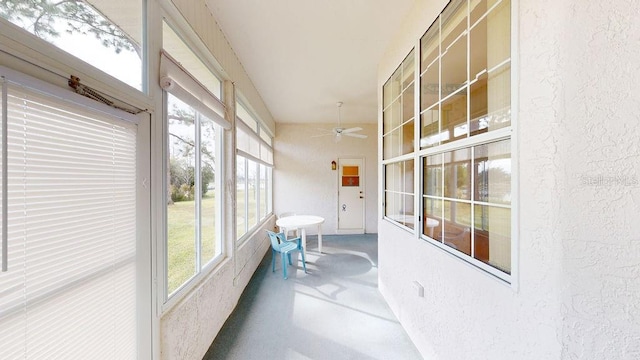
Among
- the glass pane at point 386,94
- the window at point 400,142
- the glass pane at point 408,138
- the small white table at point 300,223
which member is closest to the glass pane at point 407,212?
the window at point 400,142

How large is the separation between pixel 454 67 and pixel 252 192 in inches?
136

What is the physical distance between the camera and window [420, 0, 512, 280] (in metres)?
1.14

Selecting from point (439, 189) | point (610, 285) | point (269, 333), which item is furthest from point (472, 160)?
point (269, 333)

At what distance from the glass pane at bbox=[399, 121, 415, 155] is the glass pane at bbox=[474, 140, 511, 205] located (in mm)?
845

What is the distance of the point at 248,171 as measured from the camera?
3.79 meters

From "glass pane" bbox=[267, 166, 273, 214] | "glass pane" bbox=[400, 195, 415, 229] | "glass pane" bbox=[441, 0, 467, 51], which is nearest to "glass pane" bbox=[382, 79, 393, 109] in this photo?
"glass pane" bbox=[441, 0, 467, 51]

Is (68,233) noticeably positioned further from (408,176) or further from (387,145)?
(387,145)

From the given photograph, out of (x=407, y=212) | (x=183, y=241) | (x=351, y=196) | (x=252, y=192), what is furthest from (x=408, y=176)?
(x=351, y=196)

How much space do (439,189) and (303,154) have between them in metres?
4.60

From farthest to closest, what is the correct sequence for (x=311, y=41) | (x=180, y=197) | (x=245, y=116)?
(x=245, y=116), (x=311, y=41), (x=180, y=197)

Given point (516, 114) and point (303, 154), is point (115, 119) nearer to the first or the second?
point (516, 114)

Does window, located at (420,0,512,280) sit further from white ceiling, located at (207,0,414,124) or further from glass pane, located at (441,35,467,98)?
white ceiling, located at (207,0,414,124)

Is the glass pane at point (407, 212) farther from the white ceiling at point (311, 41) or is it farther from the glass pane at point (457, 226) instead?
the white ceiling at point (311, 41)

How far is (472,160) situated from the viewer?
1369mm
